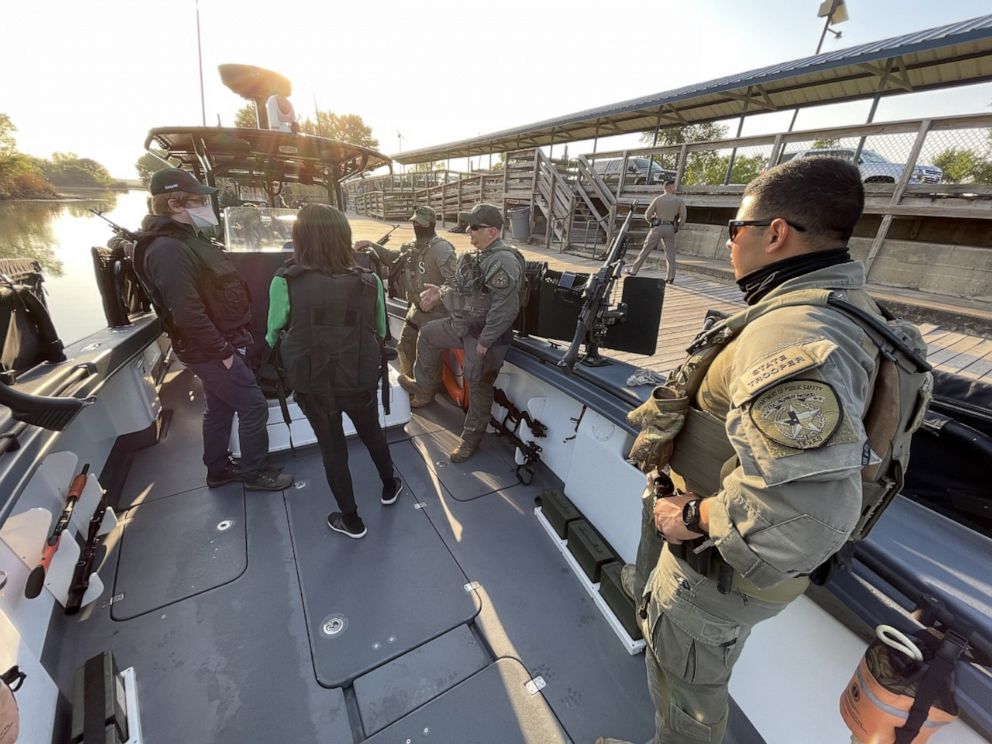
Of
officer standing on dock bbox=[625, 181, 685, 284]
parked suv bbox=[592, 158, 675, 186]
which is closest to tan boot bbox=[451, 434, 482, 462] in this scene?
officer standing on dock bbox=[625, 181, 685, 284]

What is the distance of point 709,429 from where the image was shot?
108 centimetres

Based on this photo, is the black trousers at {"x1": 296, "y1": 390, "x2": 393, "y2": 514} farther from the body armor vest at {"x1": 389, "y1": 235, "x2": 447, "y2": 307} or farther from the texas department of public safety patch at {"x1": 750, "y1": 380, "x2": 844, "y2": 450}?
the texas department of public safety patch at {"x1": 750, "y1": 380, "x2": 844, "y2": 450}

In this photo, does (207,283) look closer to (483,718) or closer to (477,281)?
(477,281)

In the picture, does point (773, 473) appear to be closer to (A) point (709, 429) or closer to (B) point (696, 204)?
(A) point (709, 429)

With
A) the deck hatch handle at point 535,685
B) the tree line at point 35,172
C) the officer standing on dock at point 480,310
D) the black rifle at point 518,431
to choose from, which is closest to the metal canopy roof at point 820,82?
the officer standing on dock at point 480,310

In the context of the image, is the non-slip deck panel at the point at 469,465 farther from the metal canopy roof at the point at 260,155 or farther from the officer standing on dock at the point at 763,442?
A: the metal canopy roof at the point at 260,155

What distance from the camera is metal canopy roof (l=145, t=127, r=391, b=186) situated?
11.0 feet

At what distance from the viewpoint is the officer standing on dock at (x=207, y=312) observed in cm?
210

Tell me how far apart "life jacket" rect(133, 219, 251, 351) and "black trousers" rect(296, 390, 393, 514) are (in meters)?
0.85

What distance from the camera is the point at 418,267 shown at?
3.80 metres

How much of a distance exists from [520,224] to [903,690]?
10.6 m

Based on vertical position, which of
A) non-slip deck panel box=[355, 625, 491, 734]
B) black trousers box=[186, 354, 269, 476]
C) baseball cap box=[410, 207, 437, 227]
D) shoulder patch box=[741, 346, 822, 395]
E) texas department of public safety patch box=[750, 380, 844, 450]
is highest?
baseball cap box=[410, 207, 437, 227]

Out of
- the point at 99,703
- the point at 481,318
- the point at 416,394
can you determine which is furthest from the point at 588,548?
the point at 416,394

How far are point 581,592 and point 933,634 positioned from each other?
1.45m
